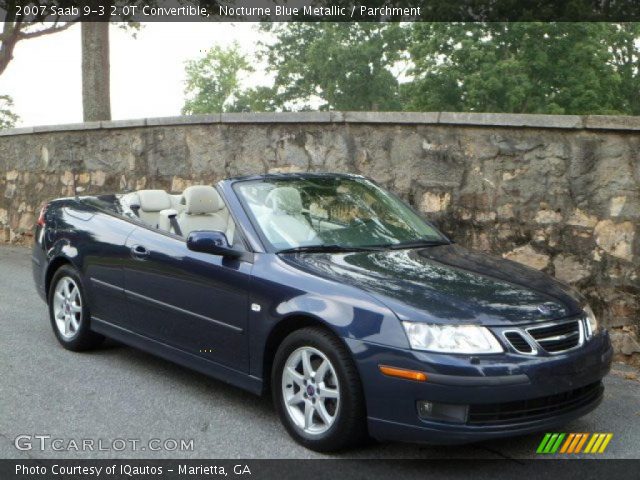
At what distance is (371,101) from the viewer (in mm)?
62812

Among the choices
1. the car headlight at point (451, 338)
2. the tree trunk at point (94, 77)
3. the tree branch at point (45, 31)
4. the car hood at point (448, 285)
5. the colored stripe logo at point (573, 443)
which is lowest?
the colored stripe logo at point (573, 443)

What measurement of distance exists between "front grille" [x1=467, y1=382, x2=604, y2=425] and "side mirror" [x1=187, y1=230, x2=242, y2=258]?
1.69 m

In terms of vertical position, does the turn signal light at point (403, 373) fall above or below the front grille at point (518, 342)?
below

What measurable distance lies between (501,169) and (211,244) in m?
3.48

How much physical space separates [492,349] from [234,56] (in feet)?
287

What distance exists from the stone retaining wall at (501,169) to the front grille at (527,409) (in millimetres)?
2690

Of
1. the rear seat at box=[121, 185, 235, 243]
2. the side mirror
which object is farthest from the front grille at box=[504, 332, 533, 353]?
the rear seat at box=[121, 185, 235, 243]

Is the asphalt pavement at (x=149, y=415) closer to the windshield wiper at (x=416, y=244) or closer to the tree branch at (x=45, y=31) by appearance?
the windshield wiper at (x=416, y=244)

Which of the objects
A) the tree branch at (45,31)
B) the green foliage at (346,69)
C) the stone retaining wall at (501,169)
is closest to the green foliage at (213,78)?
the green foliage at (346,69)

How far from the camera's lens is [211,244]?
513 centimetres

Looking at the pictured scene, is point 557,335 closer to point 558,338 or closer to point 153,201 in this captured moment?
point 558,338

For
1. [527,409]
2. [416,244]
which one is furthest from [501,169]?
[527,409]

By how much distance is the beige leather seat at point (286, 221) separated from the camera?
5246 millimetres

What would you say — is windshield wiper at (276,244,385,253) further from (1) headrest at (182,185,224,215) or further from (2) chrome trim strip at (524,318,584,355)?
(2) chrome trim strip at (524,318,584,355)
